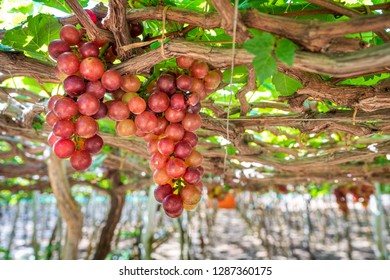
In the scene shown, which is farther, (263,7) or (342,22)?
(263,7)

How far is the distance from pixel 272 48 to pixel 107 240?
11.8 ft

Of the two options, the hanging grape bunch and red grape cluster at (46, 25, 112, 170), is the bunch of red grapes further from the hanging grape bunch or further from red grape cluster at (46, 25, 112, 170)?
red grape cluster at (46, 25, 112, 170)

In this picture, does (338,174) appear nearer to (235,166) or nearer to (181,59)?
(235,166)

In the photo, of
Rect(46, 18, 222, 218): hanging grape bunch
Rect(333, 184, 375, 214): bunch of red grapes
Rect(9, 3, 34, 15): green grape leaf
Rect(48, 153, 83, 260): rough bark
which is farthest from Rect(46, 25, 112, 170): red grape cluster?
Rect(333, 184, 375, 214): bunch of red grapes

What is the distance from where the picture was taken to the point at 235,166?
2713 mm

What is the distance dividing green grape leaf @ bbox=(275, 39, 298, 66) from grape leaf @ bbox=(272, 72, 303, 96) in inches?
15.8

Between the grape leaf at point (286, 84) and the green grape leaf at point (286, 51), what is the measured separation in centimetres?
40

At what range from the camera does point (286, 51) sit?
2.61ft

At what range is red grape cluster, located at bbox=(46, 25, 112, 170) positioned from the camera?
0.91 metres

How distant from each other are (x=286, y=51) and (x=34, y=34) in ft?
2.41

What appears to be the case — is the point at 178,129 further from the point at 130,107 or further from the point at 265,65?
the point at 265,65

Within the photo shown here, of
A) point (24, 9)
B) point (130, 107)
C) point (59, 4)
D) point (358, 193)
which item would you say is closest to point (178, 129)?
point (130, 107)
